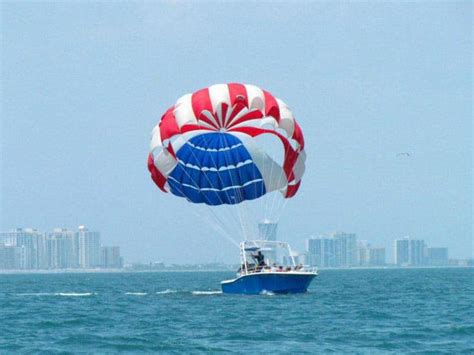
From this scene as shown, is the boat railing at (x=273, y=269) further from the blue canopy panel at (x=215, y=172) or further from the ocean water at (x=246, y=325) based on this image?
the blue canopy panel at (x=215, y=172)

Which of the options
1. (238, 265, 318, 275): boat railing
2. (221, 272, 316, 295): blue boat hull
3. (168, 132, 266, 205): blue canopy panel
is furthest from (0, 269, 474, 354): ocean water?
(168, 132, 266, 205): blue canopy panel

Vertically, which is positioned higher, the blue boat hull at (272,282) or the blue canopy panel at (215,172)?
the blue canopy panel at (215,172)

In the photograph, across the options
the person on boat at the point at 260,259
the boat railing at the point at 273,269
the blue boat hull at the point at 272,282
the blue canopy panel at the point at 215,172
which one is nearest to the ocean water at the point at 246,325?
the blue boat hull at the point at 272,282

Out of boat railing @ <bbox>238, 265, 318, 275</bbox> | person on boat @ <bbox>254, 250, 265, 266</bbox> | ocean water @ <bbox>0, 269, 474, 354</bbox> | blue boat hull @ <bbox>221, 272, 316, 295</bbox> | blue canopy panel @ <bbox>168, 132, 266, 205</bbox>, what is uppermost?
blue canopy panel @ <bbox>168, 132, 266, 205</bbox>

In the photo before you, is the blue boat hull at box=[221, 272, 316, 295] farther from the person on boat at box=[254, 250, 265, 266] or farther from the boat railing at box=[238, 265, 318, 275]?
the person on boat at box=[254, 250, 265, 266]

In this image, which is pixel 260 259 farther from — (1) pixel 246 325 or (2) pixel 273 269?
(1) pixel 246 325

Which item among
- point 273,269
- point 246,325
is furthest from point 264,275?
point 246,325
